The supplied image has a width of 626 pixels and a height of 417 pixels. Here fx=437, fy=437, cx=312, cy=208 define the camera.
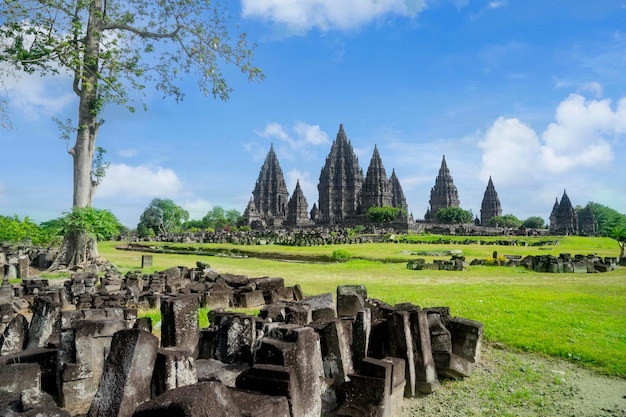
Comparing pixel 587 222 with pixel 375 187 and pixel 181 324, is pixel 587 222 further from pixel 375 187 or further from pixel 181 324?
pixel 181 324

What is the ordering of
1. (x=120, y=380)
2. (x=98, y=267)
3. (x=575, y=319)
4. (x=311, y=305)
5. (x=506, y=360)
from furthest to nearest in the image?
(x=98, y=267) < (x=575, y=319) < (x=311, y=305) < (x=506, y=360) < (x=120, y=380)

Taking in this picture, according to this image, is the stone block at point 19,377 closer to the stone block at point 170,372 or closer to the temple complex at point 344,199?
the stone block at point 170,372

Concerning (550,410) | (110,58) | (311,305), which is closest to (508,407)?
(550,410)

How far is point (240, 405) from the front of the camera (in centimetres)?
291

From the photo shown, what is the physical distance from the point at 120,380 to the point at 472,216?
88.6 meters

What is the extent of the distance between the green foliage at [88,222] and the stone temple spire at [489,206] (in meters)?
78.1

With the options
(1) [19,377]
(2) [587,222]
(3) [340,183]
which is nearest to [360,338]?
(1) [19,377]

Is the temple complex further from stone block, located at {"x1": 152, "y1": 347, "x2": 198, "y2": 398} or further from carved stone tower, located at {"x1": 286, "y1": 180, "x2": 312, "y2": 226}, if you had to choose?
stone block, located at {"x1": 152, "y1": 347, "x2": 198, "y2": 398}

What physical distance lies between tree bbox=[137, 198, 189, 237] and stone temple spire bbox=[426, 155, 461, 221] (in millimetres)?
48560

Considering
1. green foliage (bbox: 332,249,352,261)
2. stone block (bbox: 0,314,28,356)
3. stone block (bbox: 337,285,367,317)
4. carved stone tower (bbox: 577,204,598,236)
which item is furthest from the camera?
carved stone tower (bbox: 577,204,598,236)

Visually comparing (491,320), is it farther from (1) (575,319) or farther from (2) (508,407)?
(2) (508,407)

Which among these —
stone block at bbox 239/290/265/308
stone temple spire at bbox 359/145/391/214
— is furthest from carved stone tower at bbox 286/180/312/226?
stone block at bbox 239/290/265/308

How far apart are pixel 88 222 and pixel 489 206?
8102 cm

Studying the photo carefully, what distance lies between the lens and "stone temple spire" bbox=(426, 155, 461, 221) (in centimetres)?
8425
